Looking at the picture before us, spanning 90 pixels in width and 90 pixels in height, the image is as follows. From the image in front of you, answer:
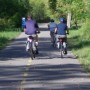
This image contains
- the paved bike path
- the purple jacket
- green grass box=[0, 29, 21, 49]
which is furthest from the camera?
green grass box=[0, 29, 21, 49]

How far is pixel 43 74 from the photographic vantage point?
16.3 metres

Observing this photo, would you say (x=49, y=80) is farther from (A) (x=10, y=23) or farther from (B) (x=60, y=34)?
(A) (x=10, y=23)

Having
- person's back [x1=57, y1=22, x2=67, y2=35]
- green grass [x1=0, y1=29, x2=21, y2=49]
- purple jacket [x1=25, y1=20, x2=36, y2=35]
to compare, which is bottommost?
green grass [x1=0, y1=29, x2=21, y2=49]

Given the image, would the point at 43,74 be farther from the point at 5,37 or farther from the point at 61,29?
the point at 5,37

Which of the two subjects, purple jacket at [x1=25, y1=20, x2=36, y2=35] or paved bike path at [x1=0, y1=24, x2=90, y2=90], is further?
purple jacket at [x1=25, y1=20, x2=36, y2=35]

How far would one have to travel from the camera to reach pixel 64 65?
19.2 metres

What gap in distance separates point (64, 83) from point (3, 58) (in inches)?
356

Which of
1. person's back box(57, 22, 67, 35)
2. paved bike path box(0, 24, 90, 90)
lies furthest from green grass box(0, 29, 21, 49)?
paved bike path box(0, 24, 90, 90)

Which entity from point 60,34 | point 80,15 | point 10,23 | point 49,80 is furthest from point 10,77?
point 10,23

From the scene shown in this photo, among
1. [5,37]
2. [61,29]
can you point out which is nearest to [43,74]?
[61,29]

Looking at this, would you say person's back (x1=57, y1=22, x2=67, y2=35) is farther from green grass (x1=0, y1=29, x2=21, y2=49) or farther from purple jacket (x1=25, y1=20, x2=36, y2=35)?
green grass (x1=0, y1=29, x2=21, y2=49)

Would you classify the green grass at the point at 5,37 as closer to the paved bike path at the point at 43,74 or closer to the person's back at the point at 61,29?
the person's back at the point at 61,29

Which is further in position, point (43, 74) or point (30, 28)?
point (30, 28)

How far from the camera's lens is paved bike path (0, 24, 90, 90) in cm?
1364
